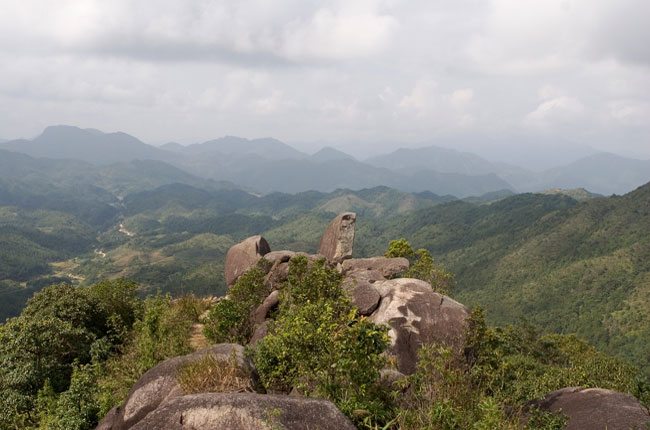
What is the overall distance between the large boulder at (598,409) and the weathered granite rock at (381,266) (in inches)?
464

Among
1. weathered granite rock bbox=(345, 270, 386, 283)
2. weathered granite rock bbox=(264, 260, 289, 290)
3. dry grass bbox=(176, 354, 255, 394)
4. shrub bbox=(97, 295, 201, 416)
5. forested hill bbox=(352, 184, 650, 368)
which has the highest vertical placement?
dry grass bbox=(176, 354, 255, 394)

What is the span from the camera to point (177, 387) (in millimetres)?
7660

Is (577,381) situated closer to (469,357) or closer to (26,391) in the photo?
(469,357)

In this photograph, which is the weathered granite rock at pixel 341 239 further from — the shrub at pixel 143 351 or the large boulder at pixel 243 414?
the large boulder at pixel 243 414

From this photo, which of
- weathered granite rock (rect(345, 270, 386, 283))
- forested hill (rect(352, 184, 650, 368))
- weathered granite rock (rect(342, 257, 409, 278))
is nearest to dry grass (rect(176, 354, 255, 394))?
weathered granite rock (rect(345, 270, 386, 283))

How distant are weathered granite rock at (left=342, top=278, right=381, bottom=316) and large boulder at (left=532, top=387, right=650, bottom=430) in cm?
629

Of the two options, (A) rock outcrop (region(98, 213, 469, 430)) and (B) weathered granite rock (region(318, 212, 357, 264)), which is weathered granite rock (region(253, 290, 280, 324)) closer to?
(A) rock outcrop (region(98, 213, 469, 430))

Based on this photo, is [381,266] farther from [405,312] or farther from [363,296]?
[405,312]

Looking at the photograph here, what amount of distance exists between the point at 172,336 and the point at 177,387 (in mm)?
6220

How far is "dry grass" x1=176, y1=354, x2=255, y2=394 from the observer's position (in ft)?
23.9

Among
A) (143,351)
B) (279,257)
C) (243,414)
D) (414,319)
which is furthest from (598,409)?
(279,257)

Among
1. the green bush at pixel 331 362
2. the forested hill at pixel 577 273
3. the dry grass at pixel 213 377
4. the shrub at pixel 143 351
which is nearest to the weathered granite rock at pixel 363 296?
the green bush at pixel 331 362

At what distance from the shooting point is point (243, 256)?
2745 cm

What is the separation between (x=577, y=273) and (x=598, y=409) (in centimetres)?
11940
